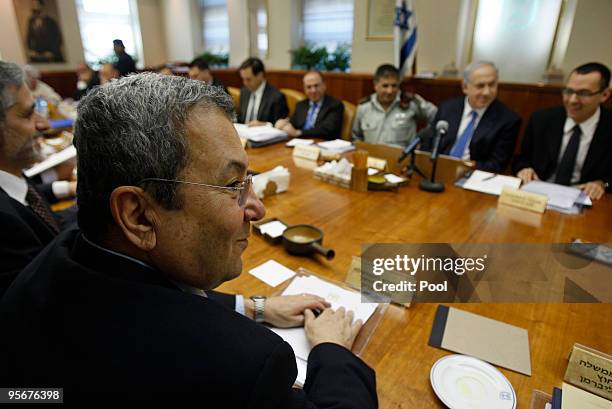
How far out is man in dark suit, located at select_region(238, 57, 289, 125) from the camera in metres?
4.07

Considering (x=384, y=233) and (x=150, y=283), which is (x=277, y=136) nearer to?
(x=384, y=233)

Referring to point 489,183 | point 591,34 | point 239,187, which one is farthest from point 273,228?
point 591,34

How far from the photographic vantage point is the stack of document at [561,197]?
174cm

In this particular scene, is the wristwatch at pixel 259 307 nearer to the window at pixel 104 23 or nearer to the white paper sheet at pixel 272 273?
the white paper sheet at pixel 272 273

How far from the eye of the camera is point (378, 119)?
3.34 metres

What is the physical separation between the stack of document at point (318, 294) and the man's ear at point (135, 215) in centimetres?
48

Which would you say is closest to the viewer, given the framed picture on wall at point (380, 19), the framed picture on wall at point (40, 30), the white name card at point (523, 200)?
the white name card at point (523, 200)

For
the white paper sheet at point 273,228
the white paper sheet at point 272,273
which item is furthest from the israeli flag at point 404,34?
the white paper sheet at point 272,273

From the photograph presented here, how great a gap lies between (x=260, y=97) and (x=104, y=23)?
19.7ft

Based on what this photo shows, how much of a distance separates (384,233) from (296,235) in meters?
0.36

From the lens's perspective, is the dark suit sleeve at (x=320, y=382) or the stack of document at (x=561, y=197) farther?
the stack of document at (x=561, y=197)

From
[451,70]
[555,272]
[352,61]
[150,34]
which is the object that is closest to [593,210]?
[555,272]

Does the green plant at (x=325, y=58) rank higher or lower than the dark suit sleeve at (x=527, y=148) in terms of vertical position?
higher

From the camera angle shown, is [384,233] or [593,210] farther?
[593,210]
